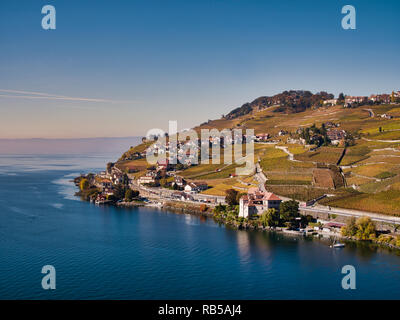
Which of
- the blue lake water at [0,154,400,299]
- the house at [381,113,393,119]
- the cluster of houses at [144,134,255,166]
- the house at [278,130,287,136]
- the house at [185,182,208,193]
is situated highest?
the house at [381,113,393,119]

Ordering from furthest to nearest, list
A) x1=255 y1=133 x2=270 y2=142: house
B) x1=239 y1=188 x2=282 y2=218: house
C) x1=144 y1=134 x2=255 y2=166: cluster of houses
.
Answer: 1. x1=255 y1=133 x2=270 y2=142: house
2. x1=144 y1=134 x2=255 y2=166: cluster of houses
3. x1=239 y1=188 x2=282 y2=218: house

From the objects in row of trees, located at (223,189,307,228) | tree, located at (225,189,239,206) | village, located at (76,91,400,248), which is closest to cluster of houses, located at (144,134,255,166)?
village, located at (76,91,400,248)

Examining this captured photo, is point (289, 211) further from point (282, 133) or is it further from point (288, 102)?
point (288, 102)

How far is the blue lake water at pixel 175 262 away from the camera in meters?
19.8

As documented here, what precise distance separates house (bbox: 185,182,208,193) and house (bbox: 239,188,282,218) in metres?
13.7

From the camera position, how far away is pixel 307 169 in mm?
45656

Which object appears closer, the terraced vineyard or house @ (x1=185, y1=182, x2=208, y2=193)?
the terraced vineyard

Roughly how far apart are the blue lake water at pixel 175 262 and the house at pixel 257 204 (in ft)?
9.68

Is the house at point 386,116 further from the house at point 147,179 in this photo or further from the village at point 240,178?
the house at point 147,179

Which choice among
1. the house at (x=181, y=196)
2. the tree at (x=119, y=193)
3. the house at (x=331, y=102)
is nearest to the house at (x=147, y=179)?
the tree at (x=119, y=193)

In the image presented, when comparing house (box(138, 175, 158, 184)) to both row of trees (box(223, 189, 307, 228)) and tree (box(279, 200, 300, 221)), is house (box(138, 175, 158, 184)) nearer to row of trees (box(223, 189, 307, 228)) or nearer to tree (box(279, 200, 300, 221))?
row of trees (box(223, 189, 307, 228))

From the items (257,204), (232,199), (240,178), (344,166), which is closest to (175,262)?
(257,204)

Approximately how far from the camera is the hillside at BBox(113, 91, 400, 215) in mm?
36219
